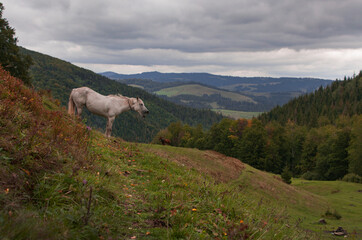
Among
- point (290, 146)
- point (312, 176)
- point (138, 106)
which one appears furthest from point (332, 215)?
point (290, 146)

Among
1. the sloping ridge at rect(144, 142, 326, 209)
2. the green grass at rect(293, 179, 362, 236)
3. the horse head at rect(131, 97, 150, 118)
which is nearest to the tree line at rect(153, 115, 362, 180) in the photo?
the green grass at rect(293, 179, 362, 236)

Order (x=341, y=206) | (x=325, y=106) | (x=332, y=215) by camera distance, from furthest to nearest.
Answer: (x=325, y=106) → (x=341, y=206) → (x=332, y=215)

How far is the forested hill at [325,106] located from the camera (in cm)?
13238

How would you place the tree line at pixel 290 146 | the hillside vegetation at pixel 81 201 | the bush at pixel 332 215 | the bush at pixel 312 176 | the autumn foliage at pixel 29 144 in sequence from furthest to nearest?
the bush at pixel 312 176 → the tree line at pixel 290 146 → the bush at pixel 332 215 → the autumn foliage at pixel 29 144 → the hillside vegetation at pixel 81 201

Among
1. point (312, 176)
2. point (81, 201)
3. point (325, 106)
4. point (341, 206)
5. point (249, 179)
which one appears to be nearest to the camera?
point (81, 201)

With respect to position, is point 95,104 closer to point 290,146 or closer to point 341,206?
point 341,206

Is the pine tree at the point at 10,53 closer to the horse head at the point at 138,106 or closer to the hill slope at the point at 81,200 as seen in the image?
the horse head at the point at 138,106

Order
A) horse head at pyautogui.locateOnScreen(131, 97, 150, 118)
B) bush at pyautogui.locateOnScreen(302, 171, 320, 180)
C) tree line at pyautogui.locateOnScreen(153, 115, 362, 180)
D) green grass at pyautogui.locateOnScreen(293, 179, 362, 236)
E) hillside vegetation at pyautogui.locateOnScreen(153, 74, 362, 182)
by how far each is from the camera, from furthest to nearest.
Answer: bush at pyautogui.locateOnScreen(302, 171, 320, 180), tree line at pyautogui.locateOnScreen(153, 115, 362, 180), hillside vegetation at pyautogui.locateOnScreen(153, 74, 362, 182), green grass at pyautogui.locateOnScreen(293, 179, 362, 236), horse head at pyautogui.locateOnScreen(131, 97, 150, 118)

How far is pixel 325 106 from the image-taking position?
14562 cm

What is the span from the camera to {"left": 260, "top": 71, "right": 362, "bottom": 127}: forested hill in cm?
13238

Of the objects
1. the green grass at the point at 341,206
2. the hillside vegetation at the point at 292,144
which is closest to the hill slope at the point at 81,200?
the green grass at the point at 341,206

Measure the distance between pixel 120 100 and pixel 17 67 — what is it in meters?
28.7

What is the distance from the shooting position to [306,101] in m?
168

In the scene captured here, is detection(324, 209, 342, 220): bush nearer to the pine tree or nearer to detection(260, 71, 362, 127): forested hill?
the pine tree
